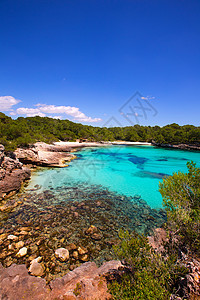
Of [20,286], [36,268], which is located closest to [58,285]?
[20,286]

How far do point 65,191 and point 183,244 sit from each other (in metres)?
11.2

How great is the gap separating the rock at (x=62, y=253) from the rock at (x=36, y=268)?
0.80m

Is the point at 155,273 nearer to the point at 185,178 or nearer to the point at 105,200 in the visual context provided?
the point at 185,178

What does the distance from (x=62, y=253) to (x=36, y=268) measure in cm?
118

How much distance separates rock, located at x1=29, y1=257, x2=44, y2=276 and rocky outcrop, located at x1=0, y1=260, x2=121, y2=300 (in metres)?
0.26

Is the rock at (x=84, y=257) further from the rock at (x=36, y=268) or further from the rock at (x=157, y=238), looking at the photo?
the rock at (x=157, y=238)

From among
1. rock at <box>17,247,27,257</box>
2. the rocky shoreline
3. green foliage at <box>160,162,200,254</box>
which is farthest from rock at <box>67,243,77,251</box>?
green foliage at <box>160,162,200,254</box>

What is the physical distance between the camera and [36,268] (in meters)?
5.34

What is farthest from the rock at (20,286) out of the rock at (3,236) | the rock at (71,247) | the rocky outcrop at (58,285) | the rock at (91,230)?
A: the rock at (91,230)

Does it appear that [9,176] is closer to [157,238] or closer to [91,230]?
[91,230]

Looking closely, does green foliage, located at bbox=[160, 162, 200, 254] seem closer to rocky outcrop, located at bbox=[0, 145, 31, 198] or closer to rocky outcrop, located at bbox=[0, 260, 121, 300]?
rocky outcrop, located at bbox=[0, 260, 121, 300]

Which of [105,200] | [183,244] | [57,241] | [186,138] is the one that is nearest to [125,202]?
[105,200]

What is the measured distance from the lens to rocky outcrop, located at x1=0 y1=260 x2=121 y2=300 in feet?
12.6

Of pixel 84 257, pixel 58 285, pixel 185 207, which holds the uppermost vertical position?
pixel 185 207
